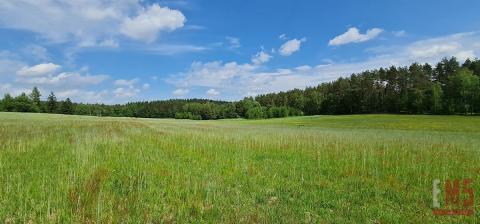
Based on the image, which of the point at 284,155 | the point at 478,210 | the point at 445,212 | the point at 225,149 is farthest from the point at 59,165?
the point at 478,210

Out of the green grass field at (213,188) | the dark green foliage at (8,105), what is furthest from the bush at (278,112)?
the green grass field at (213,188)

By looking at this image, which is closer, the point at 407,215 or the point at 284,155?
the point at 407,215

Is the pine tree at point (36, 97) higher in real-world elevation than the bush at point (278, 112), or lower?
higher

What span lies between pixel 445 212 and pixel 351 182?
3.07 m

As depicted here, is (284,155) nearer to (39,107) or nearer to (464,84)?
(464,84)

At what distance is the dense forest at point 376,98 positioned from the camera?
96.0 m

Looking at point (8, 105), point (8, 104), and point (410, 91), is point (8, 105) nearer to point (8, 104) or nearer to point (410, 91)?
point (8, 104)

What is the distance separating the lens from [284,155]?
15805mm

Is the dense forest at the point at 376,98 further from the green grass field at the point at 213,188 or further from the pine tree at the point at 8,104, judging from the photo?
the green grass field at the point at 213,188

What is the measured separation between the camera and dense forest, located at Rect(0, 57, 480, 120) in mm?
96000

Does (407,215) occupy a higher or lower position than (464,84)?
lower

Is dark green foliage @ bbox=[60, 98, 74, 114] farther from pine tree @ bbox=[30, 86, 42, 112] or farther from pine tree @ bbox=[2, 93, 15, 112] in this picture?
pine tree @ bbox=[2, 93, 15, 112]

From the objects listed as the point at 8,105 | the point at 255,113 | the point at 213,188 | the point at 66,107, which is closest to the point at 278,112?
the point at 255,113

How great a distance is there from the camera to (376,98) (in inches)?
4744
